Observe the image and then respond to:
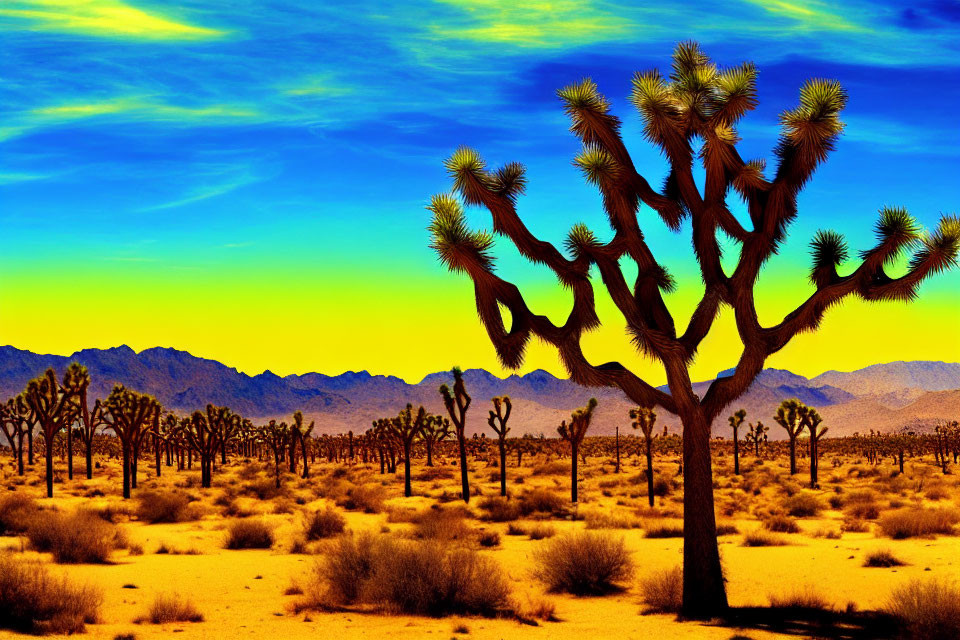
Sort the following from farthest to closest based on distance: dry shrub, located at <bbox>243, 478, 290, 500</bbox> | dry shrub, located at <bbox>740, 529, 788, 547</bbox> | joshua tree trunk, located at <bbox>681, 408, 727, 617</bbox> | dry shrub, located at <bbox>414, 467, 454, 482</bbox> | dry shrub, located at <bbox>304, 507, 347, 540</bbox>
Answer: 1. dry shrub, located at <bbox>414, 467, 454, 482</bbox>
2. dry shrub, located at <bbox>243, 478, 290, 500</bbox>
3. dry shrub, located at <bbox>304, 507, 347, 540</bbox>
4. dry shrub, located at <bbox>740, 529, 788, 547</bbox>
5. joshua tree trunk, located at <bbox>681, 408, 727, 617</bbox>

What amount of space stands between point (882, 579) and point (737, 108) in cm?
879

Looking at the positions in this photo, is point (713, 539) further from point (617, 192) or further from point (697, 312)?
point (617, 192)

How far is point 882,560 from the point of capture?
58.0 ft

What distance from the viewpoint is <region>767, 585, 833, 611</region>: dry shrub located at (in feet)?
44.8

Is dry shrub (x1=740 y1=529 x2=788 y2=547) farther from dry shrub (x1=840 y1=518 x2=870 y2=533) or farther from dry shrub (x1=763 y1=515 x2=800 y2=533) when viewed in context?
dry shrub (x1=840 y1=518 x2=870 y2=533)

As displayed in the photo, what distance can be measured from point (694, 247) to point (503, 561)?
8.49 m

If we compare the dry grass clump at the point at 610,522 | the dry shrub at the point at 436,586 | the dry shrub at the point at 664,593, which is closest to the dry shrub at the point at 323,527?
the dry grass clump at the point at 610,522

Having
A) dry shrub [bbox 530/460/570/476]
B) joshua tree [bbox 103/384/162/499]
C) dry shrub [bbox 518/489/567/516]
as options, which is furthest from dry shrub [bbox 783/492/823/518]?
joshua tree [bbox 103/384/162/499]

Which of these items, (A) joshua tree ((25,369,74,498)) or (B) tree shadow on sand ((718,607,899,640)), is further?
(A) joshua tree ((25,369,74,498))

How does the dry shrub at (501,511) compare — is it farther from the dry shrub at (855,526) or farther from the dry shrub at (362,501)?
the dry shrub at (855,526)

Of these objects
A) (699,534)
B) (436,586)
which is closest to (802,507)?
(699,534)

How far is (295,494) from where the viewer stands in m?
38.3

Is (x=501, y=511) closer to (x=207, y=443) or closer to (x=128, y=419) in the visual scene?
(x=128, y=419)

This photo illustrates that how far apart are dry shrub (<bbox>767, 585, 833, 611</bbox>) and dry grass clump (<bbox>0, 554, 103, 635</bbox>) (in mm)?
9727
